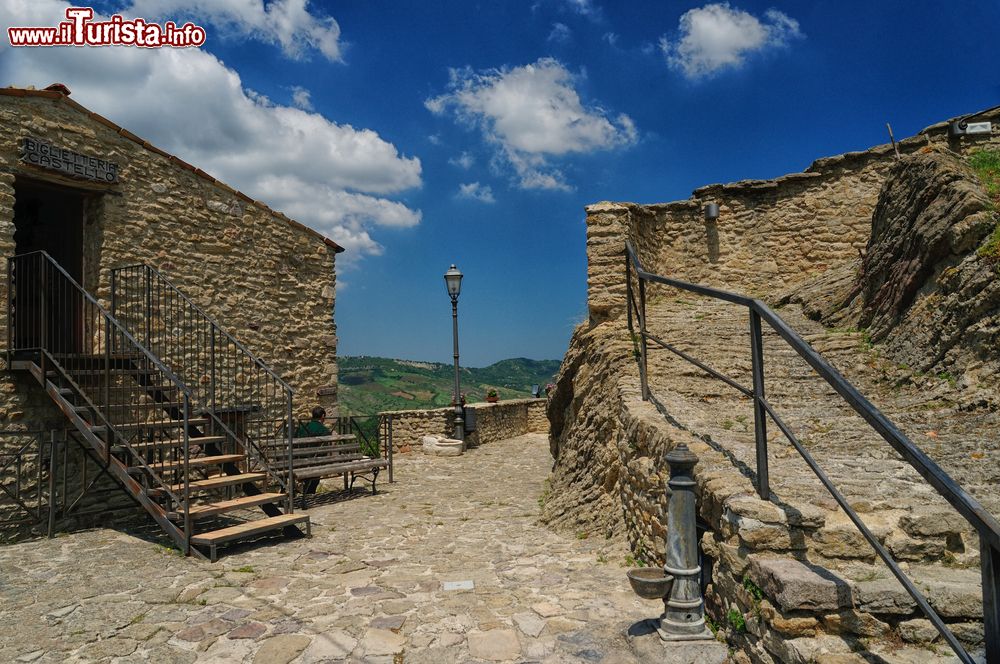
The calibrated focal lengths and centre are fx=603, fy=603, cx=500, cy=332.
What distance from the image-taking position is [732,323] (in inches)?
289

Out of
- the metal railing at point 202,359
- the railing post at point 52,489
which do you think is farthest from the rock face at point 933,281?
the railing post at point 52,489

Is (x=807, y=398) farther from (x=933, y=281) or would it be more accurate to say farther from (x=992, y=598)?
(x=992, y=598)

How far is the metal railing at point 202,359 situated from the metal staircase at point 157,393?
0.7 inches

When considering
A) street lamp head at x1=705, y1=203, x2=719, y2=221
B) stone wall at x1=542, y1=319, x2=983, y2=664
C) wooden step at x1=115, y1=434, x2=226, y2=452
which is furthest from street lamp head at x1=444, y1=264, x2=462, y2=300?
stone wall at x1=542, y1=319, x2=983, y2=664

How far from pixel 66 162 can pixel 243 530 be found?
5.12 metres

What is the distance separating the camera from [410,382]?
1093 inches

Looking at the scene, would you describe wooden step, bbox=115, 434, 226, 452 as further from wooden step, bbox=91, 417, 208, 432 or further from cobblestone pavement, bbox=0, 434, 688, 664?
cobblestone pavement, bbox=0, 434, 688, 664

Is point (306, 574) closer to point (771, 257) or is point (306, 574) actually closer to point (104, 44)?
point (104, 44)

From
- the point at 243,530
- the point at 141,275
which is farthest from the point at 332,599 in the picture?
the point at 141,275

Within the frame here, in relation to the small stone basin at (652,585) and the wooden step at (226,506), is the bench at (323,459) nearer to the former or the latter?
the wooden step at (226,506)

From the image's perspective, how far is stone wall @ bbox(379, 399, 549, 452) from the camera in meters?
15.3

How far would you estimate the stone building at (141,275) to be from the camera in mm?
6875

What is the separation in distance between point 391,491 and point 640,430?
576 cm

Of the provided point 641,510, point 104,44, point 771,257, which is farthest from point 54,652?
point 771,257
